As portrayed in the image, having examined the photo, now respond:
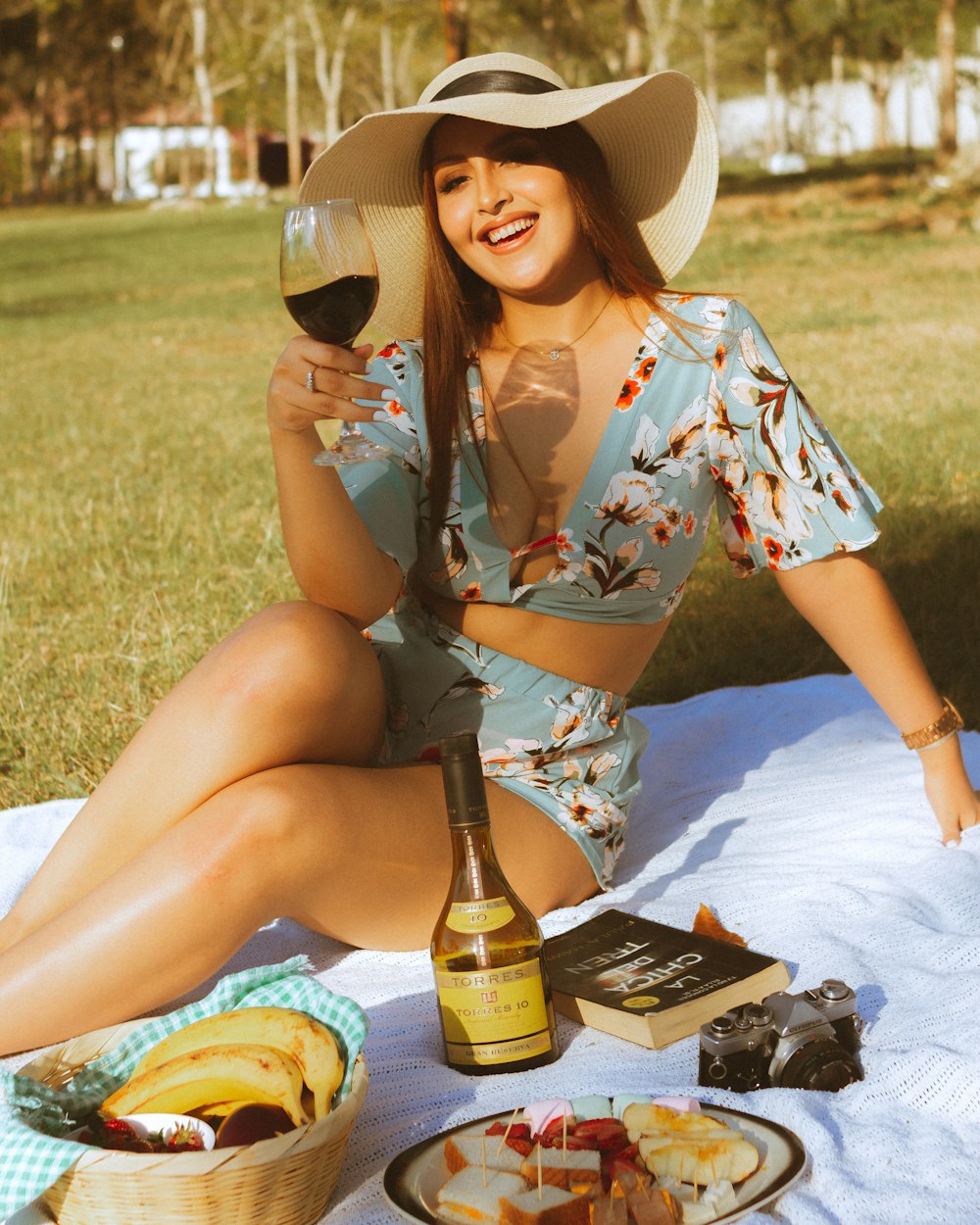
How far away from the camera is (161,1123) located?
1975mm

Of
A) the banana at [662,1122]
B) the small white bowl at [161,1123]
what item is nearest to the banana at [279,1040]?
the small white bowl at [161,1123]

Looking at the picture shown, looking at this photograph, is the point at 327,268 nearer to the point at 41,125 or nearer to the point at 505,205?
the point at 505,205

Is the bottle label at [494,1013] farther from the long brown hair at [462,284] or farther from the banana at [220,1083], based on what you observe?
the long brown hair at [462,284]

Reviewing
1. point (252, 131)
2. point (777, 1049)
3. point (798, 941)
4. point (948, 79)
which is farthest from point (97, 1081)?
point (252, 131)

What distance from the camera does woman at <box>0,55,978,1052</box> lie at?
2654 mm

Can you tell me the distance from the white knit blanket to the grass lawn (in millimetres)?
584

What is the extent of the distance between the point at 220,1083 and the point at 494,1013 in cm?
48

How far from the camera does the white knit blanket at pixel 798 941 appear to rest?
6.70ft

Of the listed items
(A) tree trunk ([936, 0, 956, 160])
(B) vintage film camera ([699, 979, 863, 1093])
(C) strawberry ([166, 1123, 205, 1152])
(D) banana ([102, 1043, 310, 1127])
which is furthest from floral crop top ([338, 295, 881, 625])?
(A) tree trunk ([936, 0, 956, 160])

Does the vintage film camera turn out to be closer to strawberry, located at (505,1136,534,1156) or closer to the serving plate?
the serving plate

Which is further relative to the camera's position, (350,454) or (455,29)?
(455,29)

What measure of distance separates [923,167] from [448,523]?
2849 cm

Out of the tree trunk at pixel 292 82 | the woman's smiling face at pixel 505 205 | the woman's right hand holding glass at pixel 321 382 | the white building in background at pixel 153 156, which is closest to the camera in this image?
the woman's right hand holding glass at pixel 321 382

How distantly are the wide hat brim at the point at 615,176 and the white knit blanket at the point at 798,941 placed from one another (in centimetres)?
126
